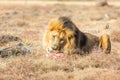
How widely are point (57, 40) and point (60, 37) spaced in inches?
4.9

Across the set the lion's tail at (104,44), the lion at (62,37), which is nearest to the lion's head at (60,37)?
the lion at (62,37)

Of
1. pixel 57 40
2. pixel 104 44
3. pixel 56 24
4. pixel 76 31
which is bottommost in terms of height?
pixel 104 44

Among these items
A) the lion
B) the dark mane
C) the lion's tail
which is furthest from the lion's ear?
the lion's tail

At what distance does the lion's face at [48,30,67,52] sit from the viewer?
460 inches

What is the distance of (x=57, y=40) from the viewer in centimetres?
1167

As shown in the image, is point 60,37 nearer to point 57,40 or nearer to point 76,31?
point 57,40

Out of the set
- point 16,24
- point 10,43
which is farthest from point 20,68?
point 16,24

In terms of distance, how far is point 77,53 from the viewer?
1194cm

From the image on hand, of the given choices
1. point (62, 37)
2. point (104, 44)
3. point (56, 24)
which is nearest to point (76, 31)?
point (62, 37)

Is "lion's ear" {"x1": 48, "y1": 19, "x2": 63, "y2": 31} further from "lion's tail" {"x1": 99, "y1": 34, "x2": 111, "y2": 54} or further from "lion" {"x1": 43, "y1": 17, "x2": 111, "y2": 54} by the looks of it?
"lion's tail" {"x1": 99, "y1": 34, "x2": 111, "y2": 54}

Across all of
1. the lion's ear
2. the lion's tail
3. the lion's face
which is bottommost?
the lion's tail

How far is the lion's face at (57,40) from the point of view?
38.3 ft

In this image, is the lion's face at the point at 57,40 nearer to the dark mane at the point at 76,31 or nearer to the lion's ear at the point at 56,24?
the lion's ear at the point at 56,24

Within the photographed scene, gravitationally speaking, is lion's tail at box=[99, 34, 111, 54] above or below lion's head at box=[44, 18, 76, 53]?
below
